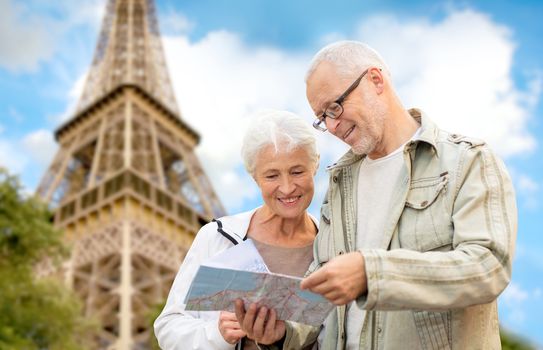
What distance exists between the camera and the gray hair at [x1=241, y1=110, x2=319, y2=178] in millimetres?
3008

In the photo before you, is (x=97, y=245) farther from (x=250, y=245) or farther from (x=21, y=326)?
(x=250, y=245)

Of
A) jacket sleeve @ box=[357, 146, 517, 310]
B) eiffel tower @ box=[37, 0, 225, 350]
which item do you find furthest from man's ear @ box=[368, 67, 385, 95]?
eiffel tower @ box=[37, 0, 225, 350]

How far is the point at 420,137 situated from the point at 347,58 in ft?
1.52

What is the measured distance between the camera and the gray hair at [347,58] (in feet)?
8.93

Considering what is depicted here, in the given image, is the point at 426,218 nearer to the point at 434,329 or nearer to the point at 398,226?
the point at 398,226

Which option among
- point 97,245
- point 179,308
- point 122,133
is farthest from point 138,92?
point 179,308

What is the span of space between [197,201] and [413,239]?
2901 cm

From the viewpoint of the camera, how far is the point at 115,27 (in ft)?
130

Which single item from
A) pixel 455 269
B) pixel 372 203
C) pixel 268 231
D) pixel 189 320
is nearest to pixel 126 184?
pixel 268 231

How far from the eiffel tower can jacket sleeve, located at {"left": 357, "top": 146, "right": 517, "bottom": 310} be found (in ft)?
59.9

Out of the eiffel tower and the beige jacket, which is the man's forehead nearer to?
the beige jacket

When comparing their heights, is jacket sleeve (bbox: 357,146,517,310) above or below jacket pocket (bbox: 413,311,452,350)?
above

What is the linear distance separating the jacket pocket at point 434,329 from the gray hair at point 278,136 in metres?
0.98

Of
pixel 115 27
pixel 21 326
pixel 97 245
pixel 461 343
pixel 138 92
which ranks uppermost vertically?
pixel 115 27
